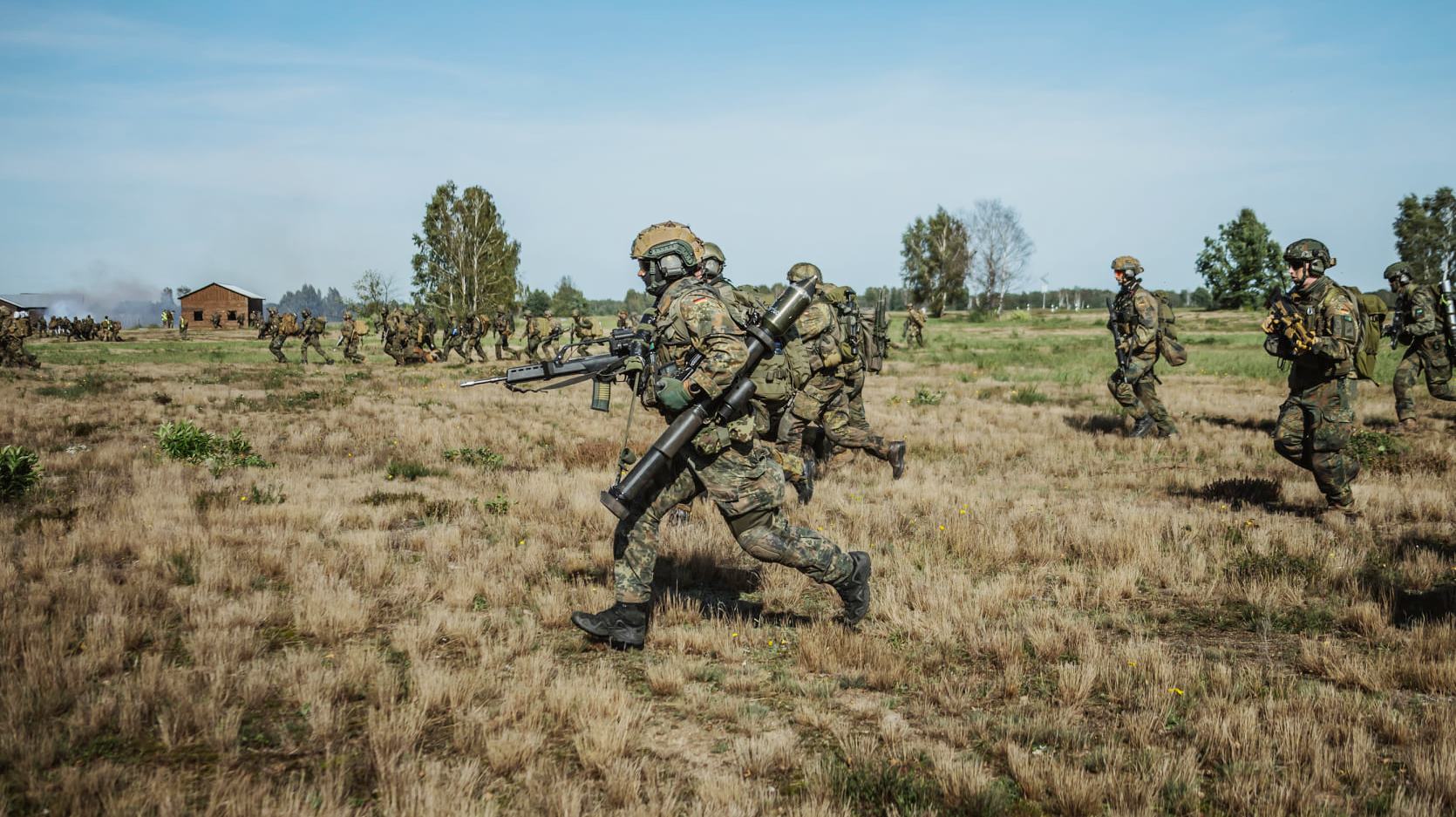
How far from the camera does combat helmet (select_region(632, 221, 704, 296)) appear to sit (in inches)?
195

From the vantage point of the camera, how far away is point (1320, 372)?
7316 millimetres

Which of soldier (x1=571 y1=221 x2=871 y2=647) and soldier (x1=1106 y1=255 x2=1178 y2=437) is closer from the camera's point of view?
soldier (x1=571 y1=221 x2=871 y2=647)

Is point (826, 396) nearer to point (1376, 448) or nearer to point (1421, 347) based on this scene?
point (1376, 448)

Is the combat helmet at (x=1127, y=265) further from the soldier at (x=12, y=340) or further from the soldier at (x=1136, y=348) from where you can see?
the soldier at (x=12, y=340)

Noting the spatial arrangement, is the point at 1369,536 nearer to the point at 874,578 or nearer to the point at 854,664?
the point at 874,578

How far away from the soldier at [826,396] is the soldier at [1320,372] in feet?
12.6

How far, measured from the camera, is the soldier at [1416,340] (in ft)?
40.5

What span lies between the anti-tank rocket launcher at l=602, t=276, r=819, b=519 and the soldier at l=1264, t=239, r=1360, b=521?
477cm

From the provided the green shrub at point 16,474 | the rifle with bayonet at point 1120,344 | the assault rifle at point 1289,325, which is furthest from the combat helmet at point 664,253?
the rifle with bayonet at point 1120,344

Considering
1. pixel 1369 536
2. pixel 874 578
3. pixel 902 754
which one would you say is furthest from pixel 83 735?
pixel 1369 536

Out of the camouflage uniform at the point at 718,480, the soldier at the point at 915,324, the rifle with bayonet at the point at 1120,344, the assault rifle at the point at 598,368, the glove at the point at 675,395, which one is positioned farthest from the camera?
the soldier at the point at 915,324

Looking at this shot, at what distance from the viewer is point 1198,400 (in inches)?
657

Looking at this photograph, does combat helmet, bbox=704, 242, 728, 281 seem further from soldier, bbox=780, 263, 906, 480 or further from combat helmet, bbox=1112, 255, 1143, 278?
combat helmet, bbox=1112, 255, 1143, 278

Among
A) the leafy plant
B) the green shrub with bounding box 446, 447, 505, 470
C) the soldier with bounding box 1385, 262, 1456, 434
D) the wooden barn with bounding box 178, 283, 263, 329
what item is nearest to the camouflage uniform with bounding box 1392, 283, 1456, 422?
the soldier with bounding box 1385, 262, 1456, 434
